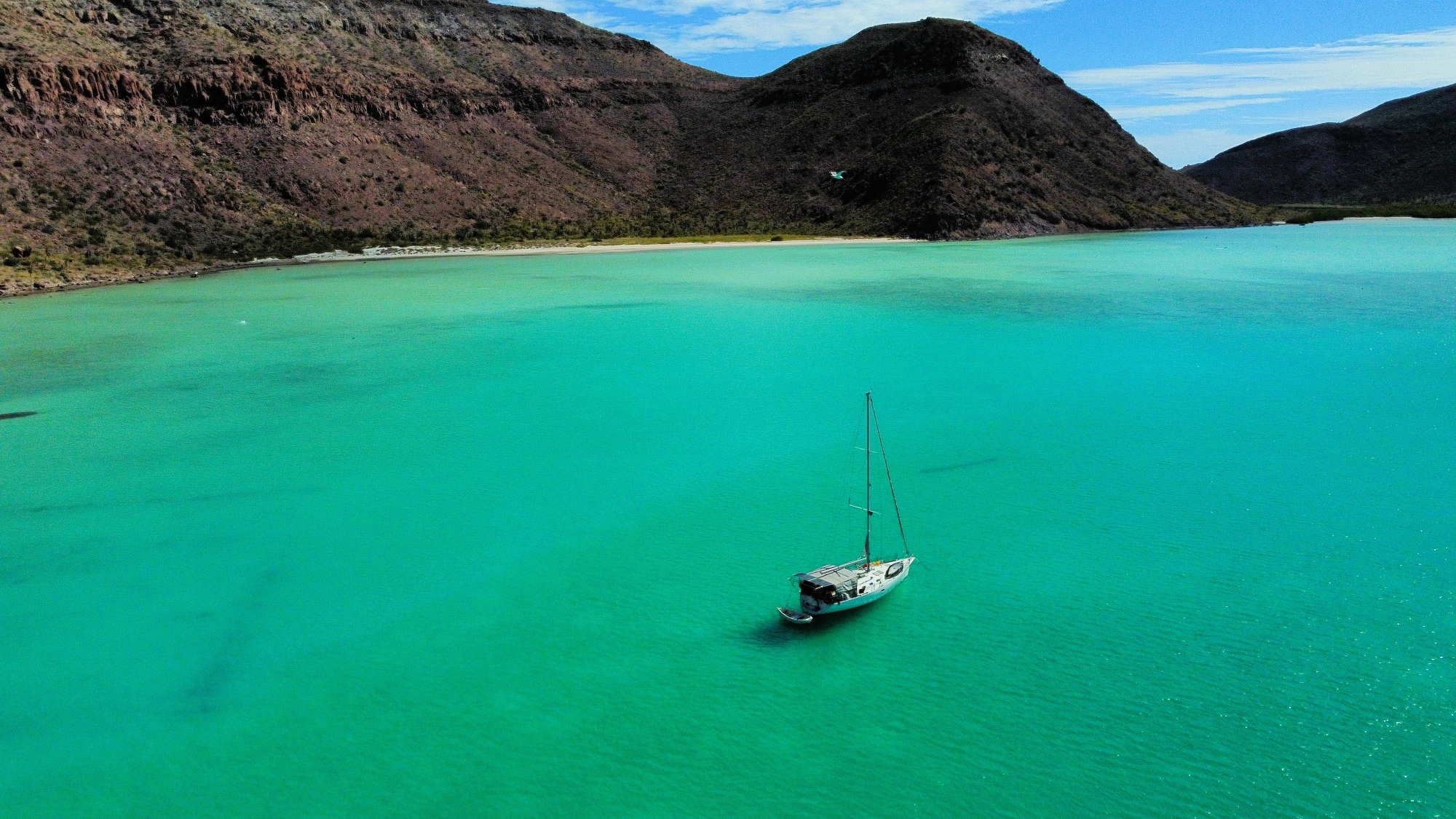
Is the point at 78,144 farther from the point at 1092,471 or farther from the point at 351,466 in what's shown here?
the point at 1092,471

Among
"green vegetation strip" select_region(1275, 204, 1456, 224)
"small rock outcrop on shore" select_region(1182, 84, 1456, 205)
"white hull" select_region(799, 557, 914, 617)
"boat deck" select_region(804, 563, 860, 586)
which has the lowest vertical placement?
"white hull" select_region(799, 557, 914, 617)

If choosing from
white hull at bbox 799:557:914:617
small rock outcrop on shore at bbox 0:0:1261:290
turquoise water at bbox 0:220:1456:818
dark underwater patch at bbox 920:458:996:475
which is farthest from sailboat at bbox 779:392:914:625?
small rock outcrop on shore at bbox 0:0:1261:290

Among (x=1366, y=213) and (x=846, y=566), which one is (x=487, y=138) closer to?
(x=846, y=566)

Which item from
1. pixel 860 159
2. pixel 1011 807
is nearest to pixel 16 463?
pixel 1011 807

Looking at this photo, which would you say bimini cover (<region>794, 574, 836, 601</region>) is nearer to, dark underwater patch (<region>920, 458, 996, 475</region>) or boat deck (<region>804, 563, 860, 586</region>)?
boat deck (<region>804, 563, 860, 586</region>)

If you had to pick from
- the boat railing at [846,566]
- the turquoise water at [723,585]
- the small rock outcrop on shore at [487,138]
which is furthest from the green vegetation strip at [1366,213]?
the boat railing at [846,566]
